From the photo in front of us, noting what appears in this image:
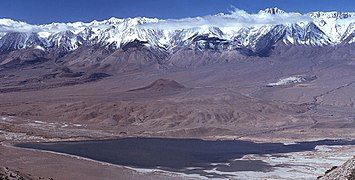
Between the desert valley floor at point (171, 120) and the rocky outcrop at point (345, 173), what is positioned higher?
the desert valley floor at point (171, 120)

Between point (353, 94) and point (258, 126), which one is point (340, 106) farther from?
point (258, 126)

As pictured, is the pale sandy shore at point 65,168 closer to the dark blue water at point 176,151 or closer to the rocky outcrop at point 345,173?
the dark blue water at point 176,151

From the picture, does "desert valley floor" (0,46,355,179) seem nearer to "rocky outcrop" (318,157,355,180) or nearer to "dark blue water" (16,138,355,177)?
"dark blue water" (16,138,355,177)

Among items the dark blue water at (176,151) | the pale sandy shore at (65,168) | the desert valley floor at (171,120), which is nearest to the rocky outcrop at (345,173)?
the pale sandy shore at (65,168)

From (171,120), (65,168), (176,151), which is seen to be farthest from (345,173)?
(171,120)

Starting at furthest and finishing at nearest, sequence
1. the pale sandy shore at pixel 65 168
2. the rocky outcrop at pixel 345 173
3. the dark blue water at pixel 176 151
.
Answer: the dark blue water at pixel 176 151 → the pale sandy shore at pixel 65 168 → the rocky outcrop at pixel 345 173

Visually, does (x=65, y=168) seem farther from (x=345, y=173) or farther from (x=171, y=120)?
(x=171, y=120)

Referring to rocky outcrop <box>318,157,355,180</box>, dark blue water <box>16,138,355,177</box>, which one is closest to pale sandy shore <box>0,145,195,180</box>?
dark blue water <box>16,138,355,177</box>

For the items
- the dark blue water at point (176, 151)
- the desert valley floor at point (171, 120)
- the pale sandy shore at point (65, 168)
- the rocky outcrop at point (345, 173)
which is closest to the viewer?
the rocky outcrop at point (345, 173)
